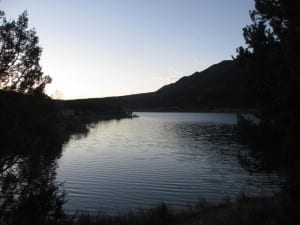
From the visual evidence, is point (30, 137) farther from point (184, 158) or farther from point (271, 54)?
point (184, 158)

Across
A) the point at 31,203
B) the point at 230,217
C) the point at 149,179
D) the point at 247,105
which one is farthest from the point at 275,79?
the point at 149,179

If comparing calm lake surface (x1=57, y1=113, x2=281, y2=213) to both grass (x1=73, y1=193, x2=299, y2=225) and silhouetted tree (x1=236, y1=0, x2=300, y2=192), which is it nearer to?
grass (x1=73, y1=193, x2=299, y2=225)

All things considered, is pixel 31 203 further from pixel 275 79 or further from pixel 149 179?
pixel 149 179

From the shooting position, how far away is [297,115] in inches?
366

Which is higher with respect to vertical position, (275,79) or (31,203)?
(275,79)

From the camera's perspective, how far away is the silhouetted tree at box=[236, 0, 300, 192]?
9195 millimetres

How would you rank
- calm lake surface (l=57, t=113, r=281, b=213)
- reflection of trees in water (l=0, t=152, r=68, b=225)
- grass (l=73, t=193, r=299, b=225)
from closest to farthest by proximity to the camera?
reflection of trees in water (l=0, t=152, r=68, b=225), grass (l=73, t=193, r=299, b=225), calm lake surface (l=57, t=113, r=281, b=213)

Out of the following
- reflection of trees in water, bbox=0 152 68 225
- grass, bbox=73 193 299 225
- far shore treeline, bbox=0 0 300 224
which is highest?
far shore treeline, bbox=0 0 300 224

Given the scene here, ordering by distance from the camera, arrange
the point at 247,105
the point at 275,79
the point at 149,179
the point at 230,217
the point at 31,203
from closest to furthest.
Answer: the point at 31,203, the point at 275,79, the point at 247,105, the point at 230,217, the point at 149,179

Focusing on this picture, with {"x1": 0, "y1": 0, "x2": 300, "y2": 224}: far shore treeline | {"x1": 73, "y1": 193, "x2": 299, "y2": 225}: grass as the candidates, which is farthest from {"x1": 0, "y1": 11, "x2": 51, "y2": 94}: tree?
{"x1": 73, "y1": 193, "x2": 299, "y2": 225}: grass

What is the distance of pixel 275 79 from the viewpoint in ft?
32.6

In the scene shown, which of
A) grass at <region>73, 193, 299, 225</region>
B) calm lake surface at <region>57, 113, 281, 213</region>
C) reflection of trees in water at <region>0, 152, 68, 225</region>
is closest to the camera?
reflection of trees in water at <region>0, 152, 68, 225</region>

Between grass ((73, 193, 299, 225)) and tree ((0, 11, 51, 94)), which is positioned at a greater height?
tree ((0, 11, 51, 94))

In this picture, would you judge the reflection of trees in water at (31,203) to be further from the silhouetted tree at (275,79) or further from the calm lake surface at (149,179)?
the calm lake surface at (149,179)
